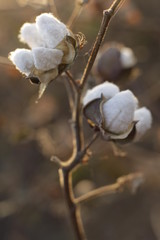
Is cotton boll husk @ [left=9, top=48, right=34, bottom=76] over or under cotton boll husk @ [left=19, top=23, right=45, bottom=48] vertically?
under

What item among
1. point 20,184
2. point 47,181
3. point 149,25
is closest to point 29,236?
point 20,184

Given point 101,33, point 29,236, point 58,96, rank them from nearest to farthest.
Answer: point 101,33
point 29,236
point 58,96

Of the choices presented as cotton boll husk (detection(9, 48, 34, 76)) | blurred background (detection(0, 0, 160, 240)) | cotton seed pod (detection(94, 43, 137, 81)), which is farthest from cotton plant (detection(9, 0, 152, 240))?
blurred background (detection(0, 0, 160, 240))


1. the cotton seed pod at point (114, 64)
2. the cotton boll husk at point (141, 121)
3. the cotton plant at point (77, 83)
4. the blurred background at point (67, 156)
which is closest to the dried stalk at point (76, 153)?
the cotton plant at point (77, 83)

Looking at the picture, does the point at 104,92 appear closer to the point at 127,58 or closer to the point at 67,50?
the point at 67,50

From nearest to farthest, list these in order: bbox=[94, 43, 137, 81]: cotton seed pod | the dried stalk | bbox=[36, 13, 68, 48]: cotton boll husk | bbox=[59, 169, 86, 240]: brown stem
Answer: bbox=[36, 13, 68, 48]: cotton boll husk < the dried stalk < bbox=[59, 169, 86, 240]: brown stem < bbox=[94, 43, 137, 81]: cotton seed pod

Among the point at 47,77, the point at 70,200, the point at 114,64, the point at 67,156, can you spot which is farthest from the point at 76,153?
the point at 67,156

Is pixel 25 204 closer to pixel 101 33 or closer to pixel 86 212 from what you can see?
pixel 86 212

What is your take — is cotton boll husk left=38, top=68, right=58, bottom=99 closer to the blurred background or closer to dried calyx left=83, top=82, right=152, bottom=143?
dried calyx left=83, top=82, right=152, bottom=143
